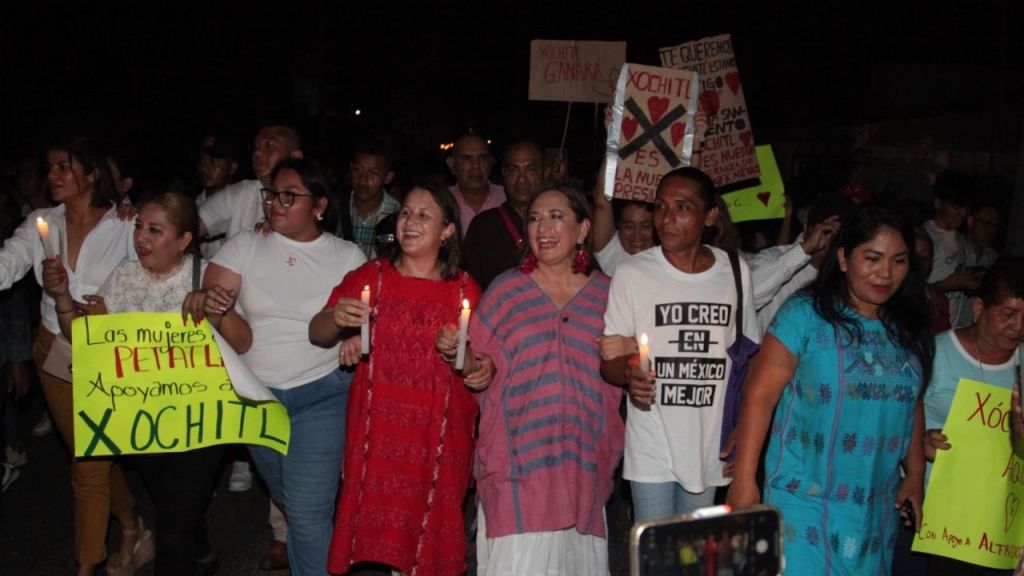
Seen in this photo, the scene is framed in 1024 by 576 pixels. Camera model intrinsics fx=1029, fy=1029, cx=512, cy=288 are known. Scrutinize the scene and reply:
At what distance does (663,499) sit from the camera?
462cm

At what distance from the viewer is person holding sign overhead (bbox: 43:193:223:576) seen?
4.86 meters

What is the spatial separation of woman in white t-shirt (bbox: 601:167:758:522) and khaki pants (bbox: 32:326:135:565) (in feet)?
9.00

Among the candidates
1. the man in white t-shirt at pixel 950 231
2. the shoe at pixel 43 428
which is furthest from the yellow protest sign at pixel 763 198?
the shoe at pixel 43 428

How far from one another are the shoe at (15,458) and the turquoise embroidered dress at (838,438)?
576 centimetres

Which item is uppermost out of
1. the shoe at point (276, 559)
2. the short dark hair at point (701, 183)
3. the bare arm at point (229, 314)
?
the short dark hair at point (701, 183)

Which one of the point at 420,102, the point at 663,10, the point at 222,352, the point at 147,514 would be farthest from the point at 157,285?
the point at 420,102

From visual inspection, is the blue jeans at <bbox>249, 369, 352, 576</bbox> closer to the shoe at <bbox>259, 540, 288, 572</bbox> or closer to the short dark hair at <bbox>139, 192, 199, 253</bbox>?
the short dark hair at <bbox>139, 192, 199, 253</bbox>

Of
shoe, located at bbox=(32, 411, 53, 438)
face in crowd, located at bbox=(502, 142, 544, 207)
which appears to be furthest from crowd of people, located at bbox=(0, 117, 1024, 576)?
shoe, located at bbox=(32, 411, 53, 438)

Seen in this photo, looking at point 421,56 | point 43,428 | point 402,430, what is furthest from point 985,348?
point 421,56

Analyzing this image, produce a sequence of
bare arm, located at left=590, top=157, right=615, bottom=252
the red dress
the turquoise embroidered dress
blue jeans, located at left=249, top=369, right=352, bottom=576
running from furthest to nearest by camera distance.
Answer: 1. bare arm, located at left=590, top=157, right=615, bottom=252
2. blue jeans, located at left=249, top=369, right=352, bottom=576
3. the red dress
4. the turquoise embroidered dress

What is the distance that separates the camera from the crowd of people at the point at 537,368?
12.9 ft

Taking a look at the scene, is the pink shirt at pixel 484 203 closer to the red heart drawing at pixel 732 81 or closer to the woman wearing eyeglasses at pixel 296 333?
the red heart drawing at pixel 732 81

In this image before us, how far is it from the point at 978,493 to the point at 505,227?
296 cm

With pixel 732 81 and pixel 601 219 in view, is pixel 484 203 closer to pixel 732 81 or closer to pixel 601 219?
pixel 601 219
